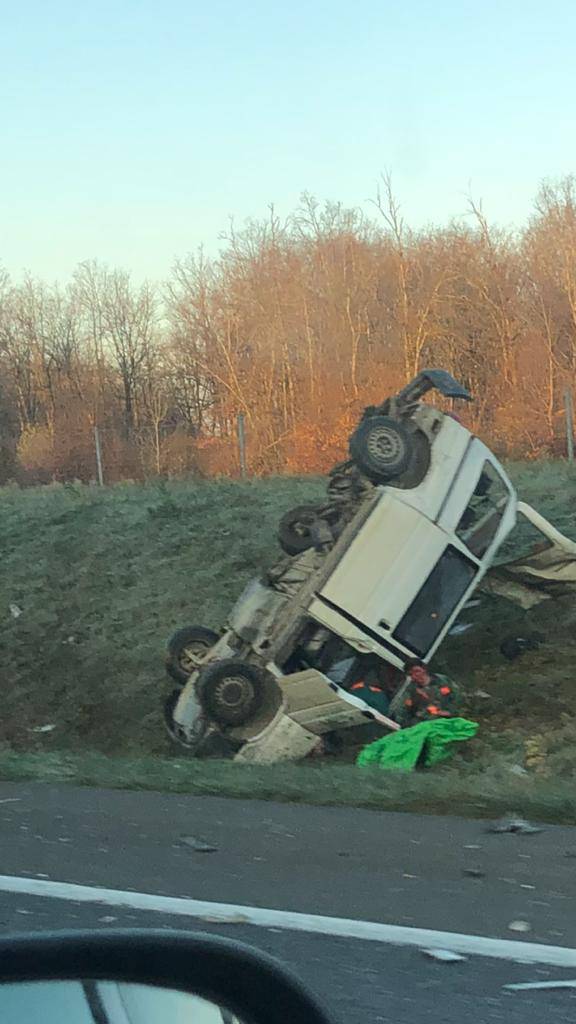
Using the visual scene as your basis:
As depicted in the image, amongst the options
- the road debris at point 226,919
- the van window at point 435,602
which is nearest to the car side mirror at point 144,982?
the road debris at point 226,919

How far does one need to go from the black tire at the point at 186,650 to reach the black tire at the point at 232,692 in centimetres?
143

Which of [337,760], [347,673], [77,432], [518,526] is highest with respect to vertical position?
[77,432]

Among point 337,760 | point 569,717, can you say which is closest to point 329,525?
point 337,760

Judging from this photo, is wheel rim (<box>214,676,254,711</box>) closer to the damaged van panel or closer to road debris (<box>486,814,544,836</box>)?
the damaged van panel

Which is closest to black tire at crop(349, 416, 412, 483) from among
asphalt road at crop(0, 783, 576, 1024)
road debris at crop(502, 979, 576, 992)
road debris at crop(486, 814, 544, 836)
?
asphalt road at crop(0, 783, 576, 1024)

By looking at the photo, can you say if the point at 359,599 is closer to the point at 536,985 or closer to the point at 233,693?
the point at 233,693

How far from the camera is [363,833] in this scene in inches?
247

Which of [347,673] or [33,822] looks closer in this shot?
[33,822]

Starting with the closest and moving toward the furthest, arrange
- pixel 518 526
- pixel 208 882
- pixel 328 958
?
pixel 328 958
pixel 208 882
pixel 518 526

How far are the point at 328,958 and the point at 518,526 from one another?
10354 mm

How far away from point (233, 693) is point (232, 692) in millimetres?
12

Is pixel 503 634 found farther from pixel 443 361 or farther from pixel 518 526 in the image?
pixel 443 361

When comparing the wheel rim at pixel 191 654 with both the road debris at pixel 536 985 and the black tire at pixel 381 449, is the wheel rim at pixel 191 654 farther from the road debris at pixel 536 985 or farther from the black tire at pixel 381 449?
the road debris at pixel 536 985

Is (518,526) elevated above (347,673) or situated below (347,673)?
above
